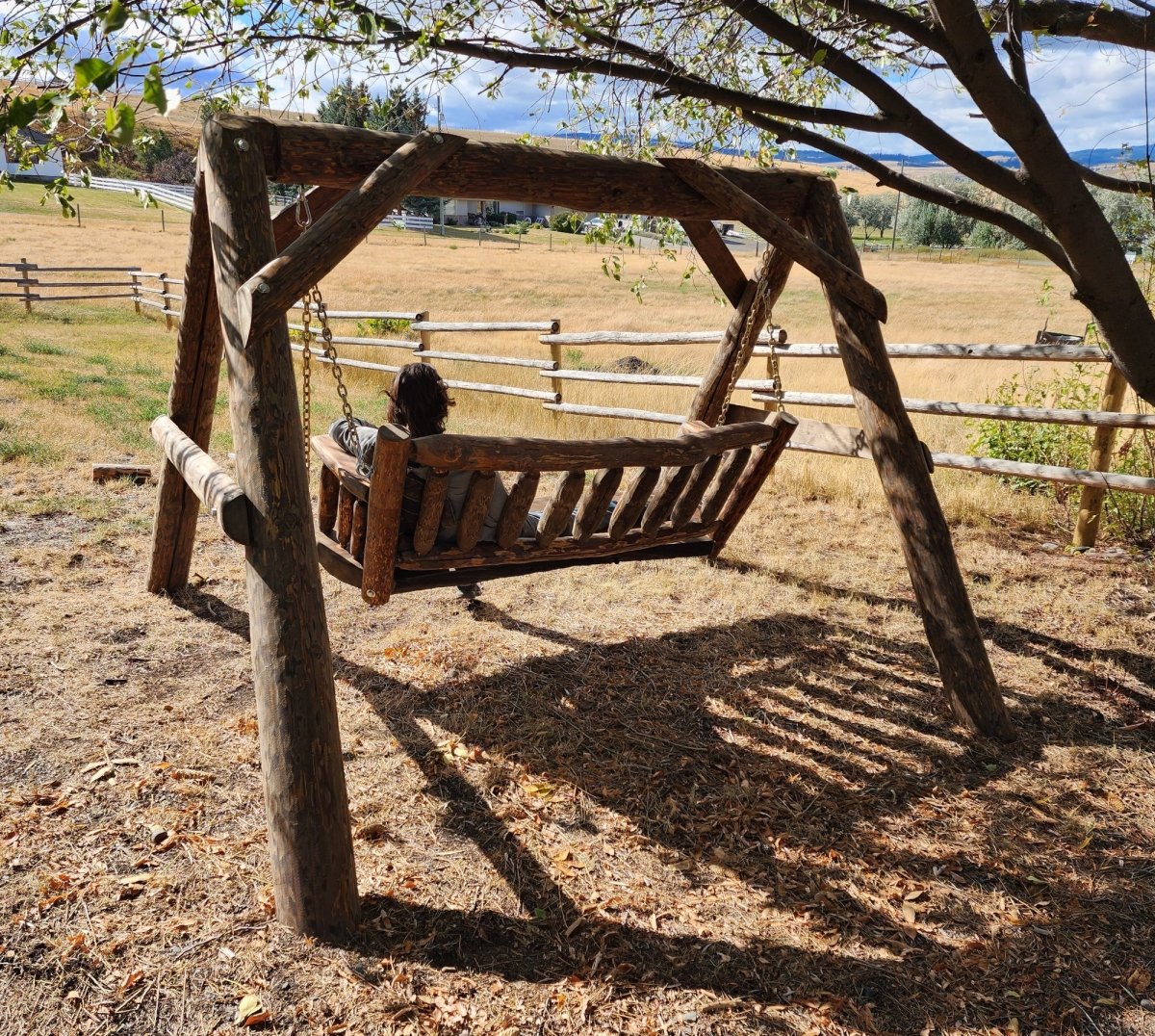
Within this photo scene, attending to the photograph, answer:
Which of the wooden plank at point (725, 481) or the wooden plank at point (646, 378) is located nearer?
the wooden plank at point (725, 481)

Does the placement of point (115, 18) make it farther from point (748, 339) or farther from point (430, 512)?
point (748, 339)

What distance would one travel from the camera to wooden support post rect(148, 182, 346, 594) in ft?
12.4

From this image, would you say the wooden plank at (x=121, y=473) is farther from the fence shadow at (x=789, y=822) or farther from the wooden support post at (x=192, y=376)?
the fence shadow at (x=789, y=822)

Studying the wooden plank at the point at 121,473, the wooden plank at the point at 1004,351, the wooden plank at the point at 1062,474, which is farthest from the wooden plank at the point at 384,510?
the wooden plank at the point at 121,473

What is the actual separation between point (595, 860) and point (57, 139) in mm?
3341

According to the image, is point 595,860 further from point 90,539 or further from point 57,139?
point 90,539

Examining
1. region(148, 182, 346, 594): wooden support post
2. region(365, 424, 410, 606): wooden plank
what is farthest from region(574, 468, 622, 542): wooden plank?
region(148, 182, 346, 594): wooden support post

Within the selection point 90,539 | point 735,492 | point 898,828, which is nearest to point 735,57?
point 735,492

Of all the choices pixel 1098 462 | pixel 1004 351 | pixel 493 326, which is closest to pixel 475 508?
pixel 1004 351

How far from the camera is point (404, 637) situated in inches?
196

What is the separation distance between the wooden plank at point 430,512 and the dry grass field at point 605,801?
0.96 metres

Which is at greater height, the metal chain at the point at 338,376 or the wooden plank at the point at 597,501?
the metal chain at the point at 338,376

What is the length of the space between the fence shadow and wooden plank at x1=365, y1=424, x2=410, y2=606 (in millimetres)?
823

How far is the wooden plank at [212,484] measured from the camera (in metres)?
2.75
